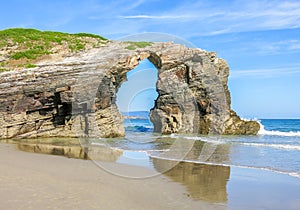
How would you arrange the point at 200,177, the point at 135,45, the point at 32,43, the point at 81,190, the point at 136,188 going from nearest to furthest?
the point at 81,190 → the point at 136,188 → the point at 200,177 → the point at 135,45 → the point at 32,43

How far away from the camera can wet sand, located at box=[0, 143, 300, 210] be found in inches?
296

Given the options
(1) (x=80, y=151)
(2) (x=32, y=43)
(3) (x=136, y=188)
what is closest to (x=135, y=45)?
(2) (x=32, y=43)

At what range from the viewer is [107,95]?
28.4m

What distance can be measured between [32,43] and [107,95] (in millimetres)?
9480

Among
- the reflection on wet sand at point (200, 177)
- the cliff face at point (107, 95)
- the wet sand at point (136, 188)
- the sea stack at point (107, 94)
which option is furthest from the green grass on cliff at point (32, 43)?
the reflection on wet sand at point (200, 177)

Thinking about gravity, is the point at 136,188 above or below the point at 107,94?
below

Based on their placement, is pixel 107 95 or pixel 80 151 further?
pixel 107 95

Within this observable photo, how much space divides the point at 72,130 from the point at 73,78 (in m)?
4.22

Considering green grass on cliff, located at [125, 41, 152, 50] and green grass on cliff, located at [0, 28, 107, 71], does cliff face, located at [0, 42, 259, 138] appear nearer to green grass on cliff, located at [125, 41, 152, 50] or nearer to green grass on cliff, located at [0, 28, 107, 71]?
green grass on cliff, located at [125, 41, 152, 50]

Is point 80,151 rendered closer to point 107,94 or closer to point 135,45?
point 107,94

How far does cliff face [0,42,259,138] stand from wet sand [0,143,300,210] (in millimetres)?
12416

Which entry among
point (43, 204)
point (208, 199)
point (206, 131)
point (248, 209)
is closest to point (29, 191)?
point (43, 204)

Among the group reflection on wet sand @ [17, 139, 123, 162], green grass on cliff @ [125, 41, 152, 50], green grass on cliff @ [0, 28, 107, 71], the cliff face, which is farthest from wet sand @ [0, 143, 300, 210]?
green grass on cliff @ [125, 41, 152, 50]

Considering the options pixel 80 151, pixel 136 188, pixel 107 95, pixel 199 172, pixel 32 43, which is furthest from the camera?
pixel 32 43
